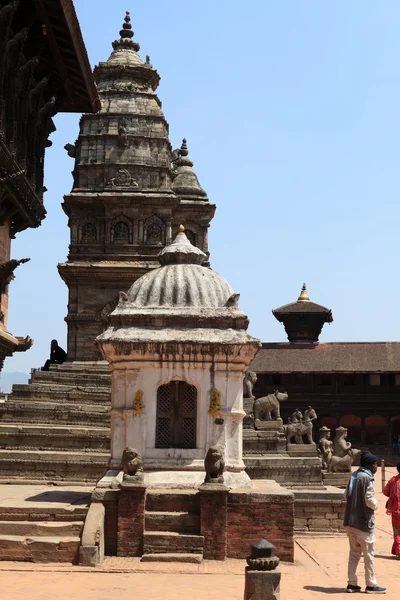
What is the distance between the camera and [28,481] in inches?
898

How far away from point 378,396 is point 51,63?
1356 inches

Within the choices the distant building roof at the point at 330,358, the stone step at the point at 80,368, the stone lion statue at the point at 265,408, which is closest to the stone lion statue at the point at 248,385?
the stone lion statue at the point at 265,408

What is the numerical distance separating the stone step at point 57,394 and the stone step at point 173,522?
14.2 meters

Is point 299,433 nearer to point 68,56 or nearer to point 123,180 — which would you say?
point 68,56

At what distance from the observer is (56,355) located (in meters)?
36.0

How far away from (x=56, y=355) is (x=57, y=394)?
7.20 m

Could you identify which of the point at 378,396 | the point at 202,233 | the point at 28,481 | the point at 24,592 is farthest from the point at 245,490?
the point at 378,396

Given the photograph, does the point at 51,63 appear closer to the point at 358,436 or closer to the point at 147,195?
the point at 147,195

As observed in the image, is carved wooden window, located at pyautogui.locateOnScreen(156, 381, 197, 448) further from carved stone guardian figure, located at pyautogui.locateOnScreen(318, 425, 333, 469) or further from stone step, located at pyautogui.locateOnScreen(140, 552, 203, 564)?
carved stone guardian figure, located at pyautogui.locateOnScreen(318, 425, 333, 469)

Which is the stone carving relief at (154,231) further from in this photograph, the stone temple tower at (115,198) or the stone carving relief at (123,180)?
the stone carving relief at (123,180)

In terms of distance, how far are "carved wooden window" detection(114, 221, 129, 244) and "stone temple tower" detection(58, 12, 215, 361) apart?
4 centimetres

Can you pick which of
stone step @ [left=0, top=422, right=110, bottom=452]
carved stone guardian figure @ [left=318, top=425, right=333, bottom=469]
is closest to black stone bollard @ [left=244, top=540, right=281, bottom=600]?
stone step @ [left=0, top=422, right=110, bottom=452]

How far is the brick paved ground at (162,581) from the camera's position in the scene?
1200 centimetres

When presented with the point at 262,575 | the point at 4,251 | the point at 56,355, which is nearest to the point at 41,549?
the point at 262,575
